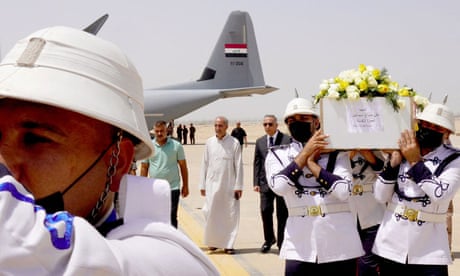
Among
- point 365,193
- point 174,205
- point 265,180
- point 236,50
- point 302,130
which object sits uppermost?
point 302,130

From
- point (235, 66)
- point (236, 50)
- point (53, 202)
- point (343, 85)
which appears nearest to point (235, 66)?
point (235, 66)

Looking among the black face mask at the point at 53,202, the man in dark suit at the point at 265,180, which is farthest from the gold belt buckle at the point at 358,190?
the black face mask at the point at 53,202

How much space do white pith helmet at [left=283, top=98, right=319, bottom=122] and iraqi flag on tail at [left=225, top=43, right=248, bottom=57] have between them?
26524mm

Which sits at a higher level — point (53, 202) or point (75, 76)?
point (75, 76)

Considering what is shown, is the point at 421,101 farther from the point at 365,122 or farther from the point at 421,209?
the point at 421,209

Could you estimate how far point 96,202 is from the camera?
3.61ft

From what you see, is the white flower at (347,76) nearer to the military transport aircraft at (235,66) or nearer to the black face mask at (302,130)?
the black face mask at (302,130)

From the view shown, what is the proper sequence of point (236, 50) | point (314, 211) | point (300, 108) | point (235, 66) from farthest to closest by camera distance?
1. point (236, 50)
2. point (235, 66)
3. point (300, 108)
4. point (314, 211)

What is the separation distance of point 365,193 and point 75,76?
4.26 metres

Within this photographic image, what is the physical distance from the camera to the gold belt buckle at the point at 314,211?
409 cm

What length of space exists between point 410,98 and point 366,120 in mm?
314

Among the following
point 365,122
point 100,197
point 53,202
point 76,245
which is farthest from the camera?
point 365,122

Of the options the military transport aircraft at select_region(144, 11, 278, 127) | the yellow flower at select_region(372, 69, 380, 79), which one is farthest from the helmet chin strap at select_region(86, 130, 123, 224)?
the military transport aircraft at select_region(144, 11, 278, 127)

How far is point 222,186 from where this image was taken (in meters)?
7.39
